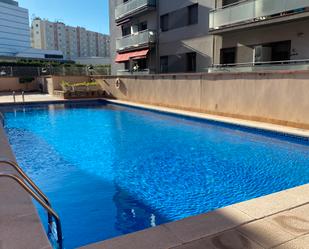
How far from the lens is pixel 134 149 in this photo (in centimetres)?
1077

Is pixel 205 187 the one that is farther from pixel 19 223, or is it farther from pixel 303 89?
pixel 303 89

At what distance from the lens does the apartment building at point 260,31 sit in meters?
14.3

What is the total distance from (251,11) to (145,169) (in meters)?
11.6

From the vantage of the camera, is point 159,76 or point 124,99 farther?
point 124,99

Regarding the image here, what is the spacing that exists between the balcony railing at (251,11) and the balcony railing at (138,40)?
841cm

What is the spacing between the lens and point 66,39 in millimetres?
145375

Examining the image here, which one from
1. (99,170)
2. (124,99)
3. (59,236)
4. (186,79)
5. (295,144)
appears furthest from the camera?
(124,99)

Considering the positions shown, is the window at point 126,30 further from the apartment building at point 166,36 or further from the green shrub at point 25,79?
the green shrub at point 25,79

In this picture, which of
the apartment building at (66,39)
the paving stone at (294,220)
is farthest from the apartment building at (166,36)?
the apartment building at (66,39)

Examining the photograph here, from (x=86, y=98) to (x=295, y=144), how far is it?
1865 centimetres

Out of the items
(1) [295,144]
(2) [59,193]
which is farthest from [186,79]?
(2) [59,193]

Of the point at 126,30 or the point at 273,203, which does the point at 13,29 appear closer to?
the point at 126,30

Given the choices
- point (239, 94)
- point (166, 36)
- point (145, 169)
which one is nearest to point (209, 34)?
point (166, 36)

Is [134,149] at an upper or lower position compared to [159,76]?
lower
